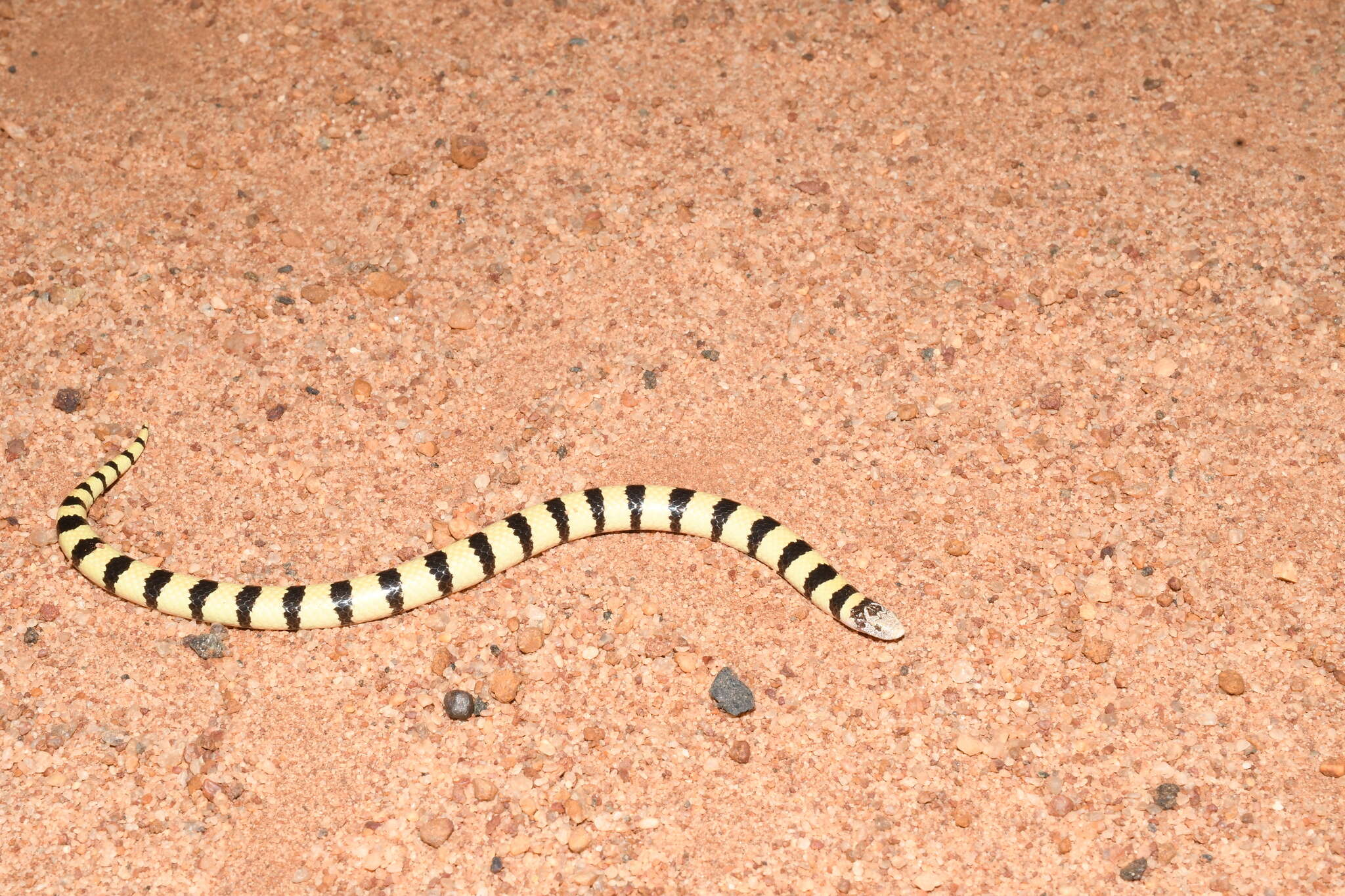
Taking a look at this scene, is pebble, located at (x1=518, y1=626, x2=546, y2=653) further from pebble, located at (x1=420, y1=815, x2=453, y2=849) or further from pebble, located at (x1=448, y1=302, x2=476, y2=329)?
pebble, located at (x1=448, y1=302, x2=476, y2=329)

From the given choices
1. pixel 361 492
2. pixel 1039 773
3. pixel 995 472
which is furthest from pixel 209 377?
pixel 1039 773

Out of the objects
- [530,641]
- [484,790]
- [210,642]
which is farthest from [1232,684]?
[210,642]

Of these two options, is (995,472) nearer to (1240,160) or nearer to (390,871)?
(1240,160)

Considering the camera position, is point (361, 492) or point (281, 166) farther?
point (281, 166)

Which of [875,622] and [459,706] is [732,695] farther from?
[459,706]

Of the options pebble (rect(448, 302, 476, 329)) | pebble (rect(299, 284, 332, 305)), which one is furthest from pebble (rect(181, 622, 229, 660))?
pebble (rect(448, 302, 476, 329))

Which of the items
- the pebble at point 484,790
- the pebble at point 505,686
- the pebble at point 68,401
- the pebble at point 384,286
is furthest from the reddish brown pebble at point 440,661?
the pebble at point 68,401
